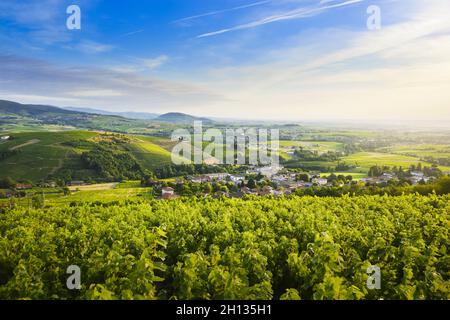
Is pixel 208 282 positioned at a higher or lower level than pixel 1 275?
higher

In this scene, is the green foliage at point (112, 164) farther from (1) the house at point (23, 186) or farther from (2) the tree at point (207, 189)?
(2) the tree at point (207, 189)

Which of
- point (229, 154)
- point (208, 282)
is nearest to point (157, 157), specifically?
point (229, 154)

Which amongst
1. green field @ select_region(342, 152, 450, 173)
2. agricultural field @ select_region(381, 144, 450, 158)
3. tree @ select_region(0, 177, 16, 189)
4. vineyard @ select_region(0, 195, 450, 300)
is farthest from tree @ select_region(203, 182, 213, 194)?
agricultural field @ select_region(381, 144, 450, 158)

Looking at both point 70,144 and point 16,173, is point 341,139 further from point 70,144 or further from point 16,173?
point 16,173

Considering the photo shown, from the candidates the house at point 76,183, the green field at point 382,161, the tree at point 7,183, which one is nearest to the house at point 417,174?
the green field at point 382,161

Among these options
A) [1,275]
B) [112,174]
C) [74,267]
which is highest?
[74,267]

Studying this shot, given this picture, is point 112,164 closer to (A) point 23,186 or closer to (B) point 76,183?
(B) point 76,183

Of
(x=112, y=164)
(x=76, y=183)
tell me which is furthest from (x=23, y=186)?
(x=112, y=164)

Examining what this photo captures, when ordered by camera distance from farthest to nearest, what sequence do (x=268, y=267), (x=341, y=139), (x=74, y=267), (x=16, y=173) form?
1. (x=341, y=139)
2. (x=16, y=173)
3. (x=268, y=267)
4. (x=74, y=267)
